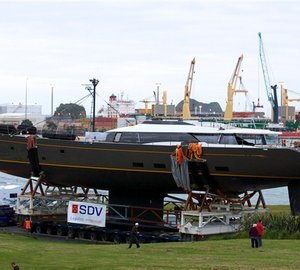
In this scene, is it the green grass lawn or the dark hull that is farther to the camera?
the dark hull

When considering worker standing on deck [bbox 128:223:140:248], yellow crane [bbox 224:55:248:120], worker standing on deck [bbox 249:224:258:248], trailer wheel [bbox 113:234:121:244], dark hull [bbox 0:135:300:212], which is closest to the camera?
worker standing on deck [bbox 249:224:258:248]

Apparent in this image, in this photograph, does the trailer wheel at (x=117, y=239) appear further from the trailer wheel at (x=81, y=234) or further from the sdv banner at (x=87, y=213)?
the trailer wheel at (x=81, y=234)

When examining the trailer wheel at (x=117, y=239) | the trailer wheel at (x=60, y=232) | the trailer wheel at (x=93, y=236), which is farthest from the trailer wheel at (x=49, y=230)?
the trailer wheel at (x=117, y=239)

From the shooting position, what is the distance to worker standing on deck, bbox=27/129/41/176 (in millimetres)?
36375

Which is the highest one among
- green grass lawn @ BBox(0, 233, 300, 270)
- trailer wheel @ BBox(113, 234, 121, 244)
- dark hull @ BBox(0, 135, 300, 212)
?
dark hull @ BBox(0, 135, 300, 212)

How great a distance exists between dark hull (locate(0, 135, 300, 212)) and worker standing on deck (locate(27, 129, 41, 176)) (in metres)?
0.27

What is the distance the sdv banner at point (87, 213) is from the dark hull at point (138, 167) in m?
2.20

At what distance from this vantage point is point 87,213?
32719 mm

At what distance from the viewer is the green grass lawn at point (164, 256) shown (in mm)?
19859

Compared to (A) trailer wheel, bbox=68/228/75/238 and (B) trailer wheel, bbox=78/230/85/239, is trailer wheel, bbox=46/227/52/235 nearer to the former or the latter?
(A) trailer wheel, bbox=68/228/75/238

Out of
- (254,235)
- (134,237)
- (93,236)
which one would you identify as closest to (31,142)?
(93,236)

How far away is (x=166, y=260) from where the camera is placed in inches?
829

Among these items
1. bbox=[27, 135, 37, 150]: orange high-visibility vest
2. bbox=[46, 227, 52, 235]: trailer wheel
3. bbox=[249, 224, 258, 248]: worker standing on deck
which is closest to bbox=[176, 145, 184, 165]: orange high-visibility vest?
bbox=[46, 227, 52, 235]: trailer wheel

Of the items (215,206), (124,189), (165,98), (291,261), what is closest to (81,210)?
(124,189)
